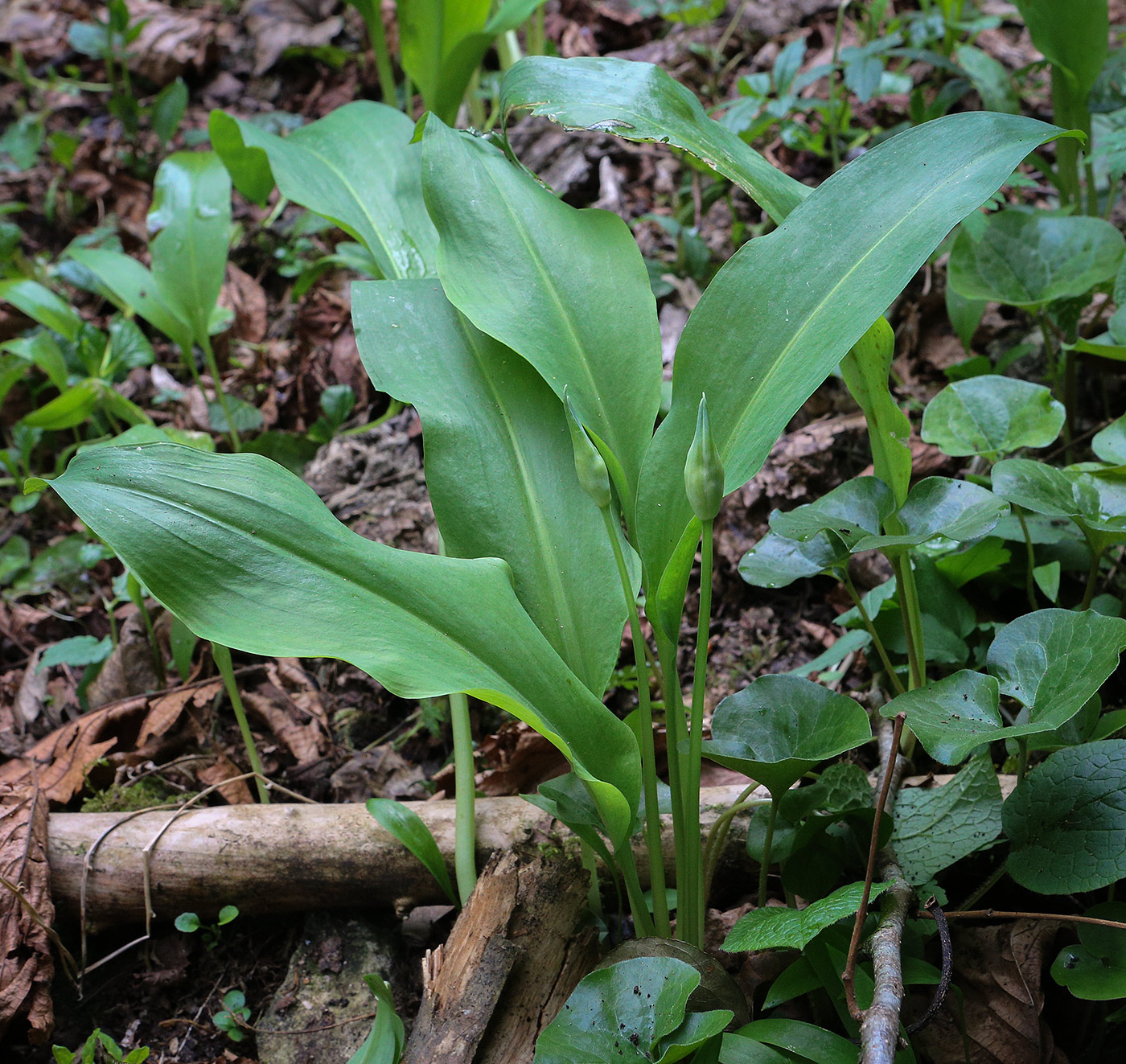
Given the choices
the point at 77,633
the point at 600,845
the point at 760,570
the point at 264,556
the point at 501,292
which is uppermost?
the point at 501,292

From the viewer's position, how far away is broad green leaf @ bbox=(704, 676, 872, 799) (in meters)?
0.87

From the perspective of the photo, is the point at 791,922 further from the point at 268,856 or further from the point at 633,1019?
the point at 268,856

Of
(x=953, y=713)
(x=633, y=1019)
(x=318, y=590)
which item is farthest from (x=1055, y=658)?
(x=318, y=590)

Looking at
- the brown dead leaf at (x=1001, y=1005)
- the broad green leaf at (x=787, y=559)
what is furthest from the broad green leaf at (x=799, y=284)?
the brown dead leaf at (x=1001, y=1005)

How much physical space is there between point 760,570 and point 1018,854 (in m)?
0.43

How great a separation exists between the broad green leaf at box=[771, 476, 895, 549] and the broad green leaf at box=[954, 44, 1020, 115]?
1.57 meters

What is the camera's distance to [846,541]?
39.1 inches

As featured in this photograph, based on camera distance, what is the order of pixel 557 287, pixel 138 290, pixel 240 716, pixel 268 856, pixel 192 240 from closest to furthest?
pixel 557 287 < pixel 268 856 < pixel 240 716 < pixel 192 240 < pixel 138 290

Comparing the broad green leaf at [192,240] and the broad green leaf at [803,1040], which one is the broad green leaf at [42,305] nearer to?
the broad green leaf at [192,240]

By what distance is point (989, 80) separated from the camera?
6.93 feet

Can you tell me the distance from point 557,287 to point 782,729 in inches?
25.4

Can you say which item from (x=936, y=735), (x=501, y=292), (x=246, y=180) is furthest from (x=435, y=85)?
(x=936, y=735)

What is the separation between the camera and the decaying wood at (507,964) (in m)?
0.95

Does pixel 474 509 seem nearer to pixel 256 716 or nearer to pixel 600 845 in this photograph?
pixel 600 845
